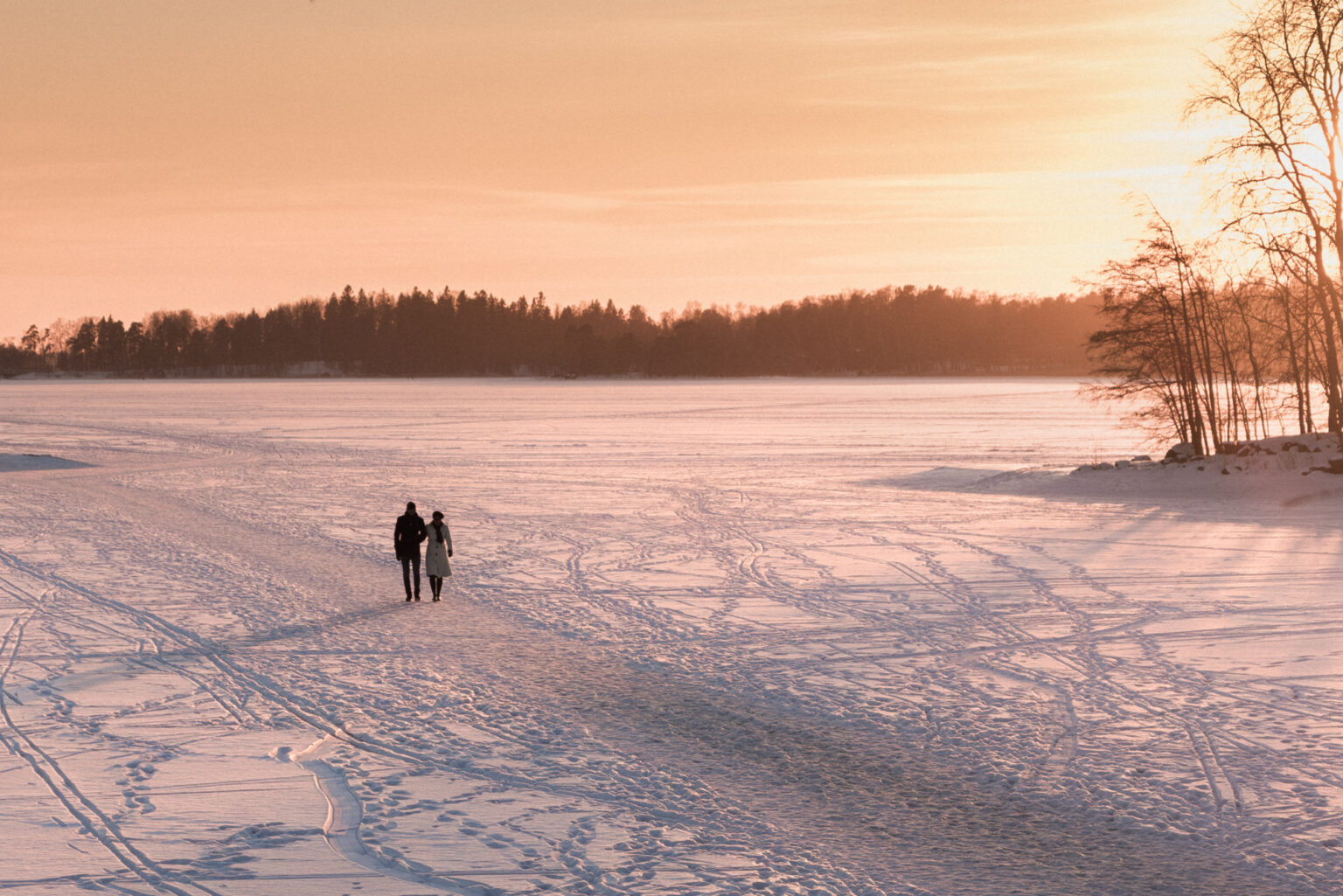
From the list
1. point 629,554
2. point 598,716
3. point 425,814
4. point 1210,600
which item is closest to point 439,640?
point 598,716

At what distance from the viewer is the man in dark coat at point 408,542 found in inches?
574

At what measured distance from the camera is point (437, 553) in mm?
14625

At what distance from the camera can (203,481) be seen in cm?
3030

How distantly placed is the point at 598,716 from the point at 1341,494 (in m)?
23.3

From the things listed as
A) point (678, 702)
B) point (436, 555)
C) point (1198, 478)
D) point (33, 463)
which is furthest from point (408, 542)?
point (33, 463)

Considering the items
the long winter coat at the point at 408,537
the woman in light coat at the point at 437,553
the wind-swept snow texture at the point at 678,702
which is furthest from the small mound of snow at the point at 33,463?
the woman in light coat at the point at 437,553

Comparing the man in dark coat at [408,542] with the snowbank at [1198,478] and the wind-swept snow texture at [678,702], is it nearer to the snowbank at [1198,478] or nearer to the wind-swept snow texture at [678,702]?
the wind-swept snow texture at [678,702]

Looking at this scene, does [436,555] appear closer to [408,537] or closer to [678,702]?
[408,537]

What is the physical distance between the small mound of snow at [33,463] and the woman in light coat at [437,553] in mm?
24774

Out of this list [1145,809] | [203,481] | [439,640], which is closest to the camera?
[1145,809]

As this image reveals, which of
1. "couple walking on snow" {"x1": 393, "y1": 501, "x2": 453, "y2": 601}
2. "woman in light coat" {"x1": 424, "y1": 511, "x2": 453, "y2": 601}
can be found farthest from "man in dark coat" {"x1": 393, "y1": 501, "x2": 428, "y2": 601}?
"woman in light coat" {"x1": 424, "y1": 511, "x2": 453, "y2": 601}

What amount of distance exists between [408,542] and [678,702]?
584 centimetres

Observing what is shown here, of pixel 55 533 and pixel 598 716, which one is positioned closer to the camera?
pixel 598 716

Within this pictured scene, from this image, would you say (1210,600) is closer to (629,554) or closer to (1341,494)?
(629,554)
